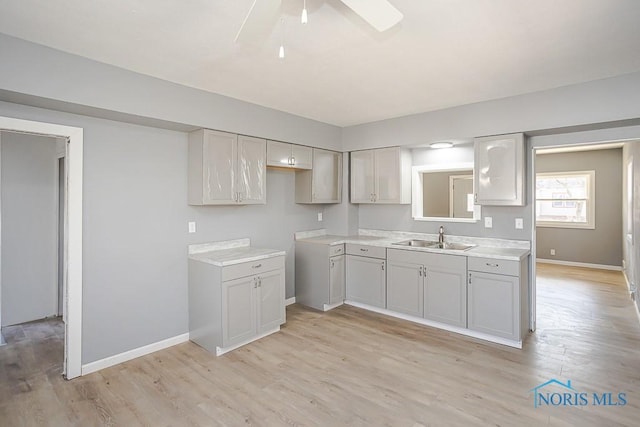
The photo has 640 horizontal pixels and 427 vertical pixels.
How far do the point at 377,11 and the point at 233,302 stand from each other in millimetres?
2669

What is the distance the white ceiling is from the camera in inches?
75.0

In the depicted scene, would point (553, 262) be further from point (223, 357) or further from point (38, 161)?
point (38, 161)

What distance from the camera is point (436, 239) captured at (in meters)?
4.45

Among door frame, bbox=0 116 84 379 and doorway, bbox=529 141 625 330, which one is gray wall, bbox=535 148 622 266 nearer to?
doorway, bbox=529 141 625 330

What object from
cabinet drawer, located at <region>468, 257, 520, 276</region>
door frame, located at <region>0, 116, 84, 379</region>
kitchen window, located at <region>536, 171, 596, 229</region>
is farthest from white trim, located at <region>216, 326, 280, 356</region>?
kitchen window, located at <region>536, 171, 596, 229</region>

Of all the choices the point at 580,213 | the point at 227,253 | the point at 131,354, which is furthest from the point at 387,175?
the point at 580,213

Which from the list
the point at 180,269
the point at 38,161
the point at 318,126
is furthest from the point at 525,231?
the point at 38,161

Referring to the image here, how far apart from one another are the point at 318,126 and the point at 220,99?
1506 millimetres

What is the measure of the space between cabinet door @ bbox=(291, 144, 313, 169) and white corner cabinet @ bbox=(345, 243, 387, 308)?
1.21 metres

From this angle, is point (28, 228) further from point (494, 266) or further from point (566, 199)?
point (566, 199)

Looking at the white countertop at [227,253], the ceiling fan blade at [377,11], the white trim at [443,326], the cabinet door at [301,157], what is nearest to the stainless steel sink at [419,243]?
the white trim at [443,326]

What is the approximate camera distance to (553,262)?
7.38m

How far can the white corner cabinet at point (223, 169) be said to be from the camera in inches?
132

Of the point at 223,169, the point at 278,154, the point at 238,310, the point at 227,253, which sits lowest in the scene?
the point at 238,310
